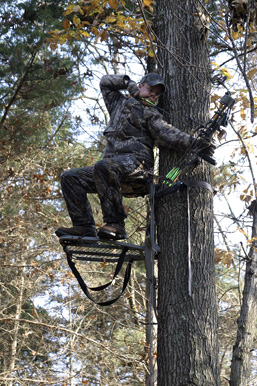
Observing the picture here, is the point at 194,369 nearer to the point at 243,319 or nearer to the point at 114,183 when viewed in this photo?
the point at 114,183

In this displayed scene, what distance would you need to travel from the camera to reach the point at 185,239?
12.9 ft

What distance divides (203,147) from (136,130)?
2.49ft

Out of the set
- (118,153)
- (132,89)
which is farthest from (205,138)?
(132,89)

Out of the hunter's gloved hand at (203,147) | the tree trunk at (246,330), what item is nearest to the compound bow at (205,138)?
the hunter's gloved hand at (203,147)

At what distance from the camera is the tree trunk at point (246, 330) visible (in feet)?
18.3

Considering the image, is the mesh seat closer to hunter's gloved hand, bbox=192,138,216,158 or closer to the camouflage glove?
hunter's gloved hand, bbox=192,138,216,158

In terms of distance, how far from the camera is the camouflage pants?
418 centimetres

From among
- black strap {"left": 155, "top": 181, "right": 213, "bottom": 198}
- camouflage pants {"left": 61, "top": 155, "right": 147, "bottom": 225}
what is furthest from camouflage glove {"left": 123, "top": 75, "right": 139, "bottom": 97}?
black strap {"left": 155, "top": 181, "right": 213, "bottom": 198}

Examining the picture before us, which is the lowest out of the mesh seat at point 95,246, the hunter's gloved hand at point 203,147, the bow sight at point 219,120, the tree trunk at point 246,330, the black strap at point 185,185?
the tree trunk at point 246,330

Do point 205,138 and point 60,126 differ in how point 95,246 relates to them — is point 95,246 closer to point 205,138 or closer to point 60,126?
point 205,138

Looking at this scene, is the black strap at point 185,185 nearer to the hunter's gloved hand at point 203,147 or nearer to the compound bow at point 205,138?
the compound bow at point 205,138

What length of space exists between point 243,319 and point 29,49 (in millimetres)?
5590

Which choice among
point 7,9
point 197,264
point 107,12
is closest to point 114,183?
point 197,264

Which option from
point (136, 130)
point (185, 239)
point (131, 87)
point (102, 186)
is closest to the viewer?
point (185, 239)
